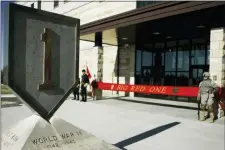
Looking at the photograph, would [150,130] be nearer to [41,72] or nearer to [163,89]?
[41,72]

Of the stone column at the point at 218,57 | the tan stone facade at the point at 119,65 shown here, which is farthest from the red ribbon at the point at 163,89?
the tan stone facade at the point at 119,65

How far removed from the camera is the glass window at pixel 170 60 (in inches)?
687

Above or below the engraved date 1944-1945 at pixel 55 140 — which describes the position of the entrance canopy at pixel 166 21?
above

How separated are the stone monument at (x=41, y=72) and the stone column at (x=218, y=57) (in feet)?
23.1

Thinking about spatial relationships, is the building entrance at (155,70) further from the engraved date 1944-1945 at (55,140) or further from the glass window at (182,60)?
the engraved date 1944-1945 at (55,140)

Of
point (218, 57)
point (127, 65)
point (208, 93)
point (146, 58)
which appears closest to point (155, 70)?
point (146, 58)

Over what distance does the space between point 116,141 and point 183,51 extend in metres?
11.7

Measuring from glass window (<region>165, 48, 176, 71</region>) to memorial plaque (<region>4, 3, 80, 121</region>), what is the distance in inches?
525

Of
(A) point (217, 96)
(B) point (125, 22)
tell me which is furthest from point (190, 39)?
(A) point (217, 96)

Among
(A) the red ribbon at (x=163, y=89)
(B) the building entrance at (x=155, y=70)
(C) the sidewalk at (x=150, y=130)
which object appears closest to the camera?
(C) the sidewalk at (x=150, y=130)

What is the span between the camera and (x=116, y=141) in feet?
21.6

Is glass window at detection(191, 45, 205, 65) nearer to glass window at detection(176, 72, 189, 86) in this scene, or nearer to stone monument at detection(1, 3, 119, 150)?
glass window at detection(176, 72, 189, 86)

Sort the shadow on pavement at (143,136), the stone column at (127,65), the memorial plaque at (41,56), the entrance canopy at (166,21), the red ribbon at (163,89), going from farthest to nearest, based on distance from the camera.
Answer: the stone column at (127,65) → the red ribbon at (163,89) → the entrance canopy at (166,21) → the shadow on pavement at (143,136) → the memorial plaque at (41,56)

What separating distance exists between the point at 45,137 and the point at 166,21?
8.89m
